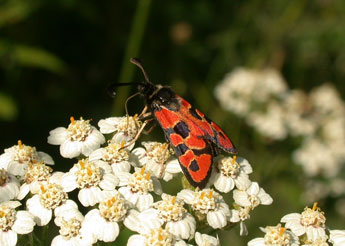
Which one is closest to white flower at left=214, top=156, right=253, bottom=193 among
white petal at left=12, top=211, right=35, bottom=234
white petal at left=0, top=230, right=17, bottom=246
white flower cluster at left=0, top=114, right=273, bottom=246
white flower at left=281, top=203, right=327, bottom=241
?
white flower cluster at left=0, top=114, right=273, bottom=246

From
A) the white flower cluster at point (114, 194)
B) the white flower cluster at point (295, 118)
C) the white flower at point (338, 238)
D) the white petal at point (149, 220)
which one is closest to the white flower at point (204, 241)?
the white flower cluster at point (114, 194)

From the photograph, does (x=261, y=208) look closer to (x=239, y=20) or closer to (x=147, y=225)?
(x=239, y=20)

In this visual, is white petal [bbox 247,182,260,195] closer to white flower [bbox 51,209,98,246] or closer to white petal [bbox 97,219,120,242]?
white petal [bbox 97,219,120,242]

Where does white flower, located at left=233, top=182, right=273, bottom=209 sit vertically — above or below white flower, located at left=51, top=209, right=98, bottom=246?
above

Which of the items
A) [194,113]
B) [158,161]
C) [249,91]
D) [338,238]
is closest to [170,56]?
[249,91]

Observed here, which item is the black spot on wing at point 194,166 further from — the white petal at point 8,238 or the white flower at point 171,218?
the white petal at point 8,238

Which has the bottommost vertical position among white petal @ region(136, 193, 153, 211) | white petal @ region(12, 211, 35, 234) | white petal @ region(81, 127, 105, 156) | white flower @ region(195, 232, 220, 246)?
white flower @ region(195, 232, 220, 246)

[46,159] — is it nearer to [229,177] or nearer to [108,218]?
[108,218]
